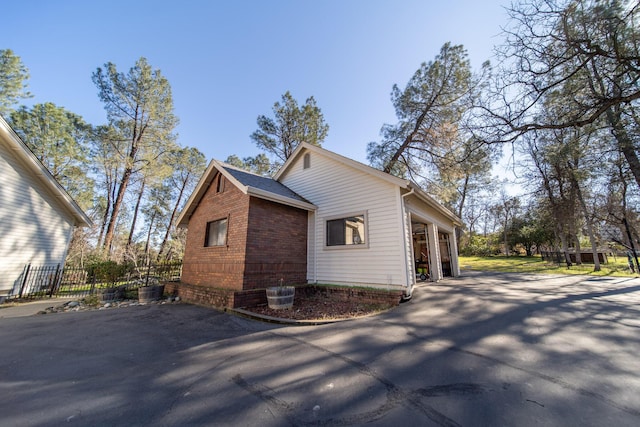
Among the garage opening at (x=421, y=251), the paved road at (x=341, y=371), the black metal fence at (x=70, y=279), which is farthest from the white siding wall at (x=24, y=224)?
the garage opening at (x=421, y=251)

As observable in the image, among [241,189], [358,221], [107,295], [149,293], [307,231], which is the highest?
[241,189]

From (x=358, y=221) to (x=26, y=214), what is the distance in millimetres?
14000

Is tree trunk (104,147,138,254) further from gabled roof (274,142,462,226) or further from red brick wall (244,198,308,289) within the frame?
red brick wall (244,198,308,289)

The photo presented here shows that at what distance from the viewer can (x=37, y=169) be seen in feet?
32.8

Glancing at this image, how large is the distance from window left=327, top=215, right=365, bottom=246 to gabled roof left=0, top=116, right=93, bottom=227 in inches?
502

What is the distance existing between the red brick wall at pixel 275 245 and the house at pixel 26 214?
33.0 feet

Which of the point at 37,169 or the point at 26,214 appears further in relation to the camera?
the point at 37,169

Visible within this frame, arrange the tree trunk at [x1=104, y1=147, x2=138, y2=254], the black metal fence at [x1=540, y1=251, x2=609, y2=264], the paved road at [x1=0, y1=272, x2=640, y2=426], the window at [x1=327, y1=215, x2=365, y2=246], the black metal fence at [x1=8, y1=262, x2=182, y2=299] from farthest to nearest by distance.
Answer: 1. the black metal fence at [x1=540, y1=251, x2=609, y2=264]
2. the tree trunk at [x1=104, y1=147, x2=138, y2=254]
3. the black metal fence at [x1=8, y1=262, x2=182, y2=299]
4. the window at [x1=327, y1=215, x2=365, y2=246]
5. the paved road at [x1=0, y1=272, x2=640, y2=426]

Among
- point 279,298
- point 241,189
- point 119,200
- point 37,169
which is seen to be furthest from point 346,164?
point 119,200

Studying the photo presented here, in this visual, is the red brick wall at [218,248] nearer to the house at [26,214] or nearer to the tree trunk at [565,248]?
the house at [26,214]

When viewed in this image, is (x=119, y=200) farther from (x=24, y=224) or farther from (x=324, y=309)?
Result: (x=324, y=309)

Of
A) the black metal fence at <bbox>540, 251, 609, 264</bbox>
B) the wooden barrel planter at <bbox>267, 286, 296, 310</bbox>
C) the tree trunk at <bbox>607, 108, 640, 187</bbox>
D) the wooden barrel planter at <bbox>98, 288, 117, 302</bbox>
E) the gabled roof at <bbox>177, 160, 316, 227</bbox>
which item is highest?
the tree trunk at <bbox>607, 108, 640, 187</bbox>

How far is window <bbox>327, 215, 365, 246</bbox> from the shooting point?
25.6 feet

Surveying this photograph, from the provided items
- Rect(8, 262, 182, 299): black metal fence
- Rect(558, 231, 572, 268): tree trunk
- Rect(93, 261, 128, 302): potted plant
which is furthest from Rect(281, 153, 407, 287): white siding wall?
Rect(558, 231, 572, 268): tree trunk
